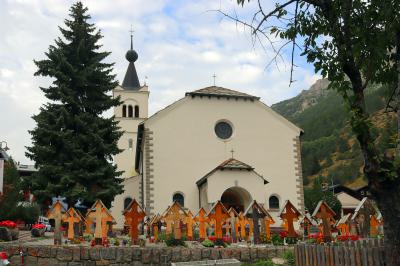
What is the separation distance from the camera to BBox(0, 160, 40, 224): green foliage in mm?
25891

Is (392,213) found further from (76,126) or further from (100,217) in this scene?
(76,126)

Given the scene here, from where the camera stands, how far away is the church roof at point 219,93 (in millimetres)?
33341

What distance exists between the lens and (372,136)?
728 cm

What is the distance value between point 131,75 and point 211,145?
3147 centimetres

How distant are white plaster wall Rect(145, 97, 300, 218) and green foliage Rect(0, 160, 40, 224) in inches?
316

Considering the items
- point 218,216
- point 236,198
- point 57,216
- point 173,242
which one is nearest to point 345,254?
point 173,242

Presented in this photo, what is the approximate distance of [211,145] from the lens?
32688 millimetres

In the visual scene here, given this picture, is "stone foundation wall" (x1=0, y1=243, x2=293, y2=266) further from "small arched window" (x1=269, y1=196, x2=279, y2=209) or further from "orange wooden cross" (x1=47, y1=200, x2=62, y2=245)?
"small arched window" (x1=269, y1=196, x2=279, y2=209)

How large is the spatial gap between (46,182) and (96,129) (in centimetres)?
385

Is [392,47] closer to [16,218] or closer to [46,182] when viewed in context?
[46,182]

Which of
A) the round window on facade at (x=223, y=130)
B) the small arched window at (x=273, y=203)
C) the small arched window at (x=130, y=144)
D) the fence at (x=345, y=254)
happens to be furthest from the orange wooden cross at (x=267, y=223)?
the small arched window at (x=130, y=144)

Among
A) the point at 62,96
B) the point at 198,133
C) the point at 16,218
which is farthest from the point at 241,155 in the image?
the point at 16,218

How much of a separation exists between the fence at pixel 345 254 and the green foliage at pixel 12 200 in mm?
19742

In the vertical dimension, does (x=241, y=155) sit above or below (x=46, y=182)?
above
